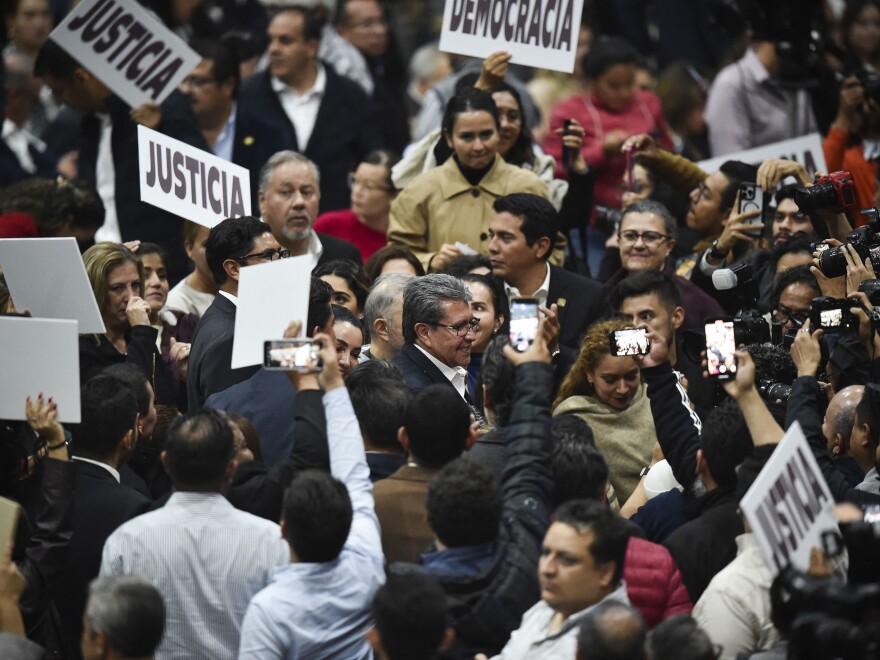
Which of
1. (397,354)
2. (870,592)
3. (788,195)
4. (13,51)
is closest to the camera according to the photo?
(870,592)

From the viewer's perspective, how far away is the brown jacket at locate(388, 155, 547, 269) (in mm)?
8805

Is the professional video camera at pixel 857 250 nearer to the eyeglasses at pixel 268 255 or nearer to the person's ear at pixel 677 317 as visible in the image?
the person's ear at pixel 677 317

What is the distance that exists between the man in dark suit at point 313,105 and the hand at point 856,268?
4875 mm

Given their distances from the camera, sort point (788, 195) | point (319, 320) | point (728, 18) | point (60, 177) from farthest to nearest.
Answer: point (728, 18) < point (60, 177) < point (788, 195) < point (319, 320)

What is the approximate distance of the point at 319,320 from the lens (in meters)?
6.40

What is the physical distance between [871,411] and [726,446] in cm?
82

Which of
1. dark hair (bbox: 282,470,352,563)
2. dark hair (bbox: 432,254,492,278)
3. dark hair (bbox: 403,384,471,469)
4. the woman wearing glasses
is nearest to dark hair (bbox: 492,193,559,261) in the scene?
dark hair (bbox: 432,254,492,278)

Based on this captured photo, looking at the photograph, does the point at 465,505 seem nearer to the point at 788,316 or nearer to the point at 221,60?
the point at 788,316

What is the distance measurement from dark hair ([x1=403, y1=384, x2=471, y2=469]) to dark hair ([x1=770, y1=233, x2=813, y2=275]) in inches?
131

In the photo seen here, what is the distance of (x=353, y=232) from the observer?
9.67 metres

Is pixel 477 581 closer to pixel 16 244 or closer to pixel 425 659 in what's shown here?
pixel 425 659

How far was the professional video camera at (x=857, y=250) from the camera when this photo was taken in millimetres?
6461

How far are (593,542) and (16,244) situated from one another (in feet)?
10.3

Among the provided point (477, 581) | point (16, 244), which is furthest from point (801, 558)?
point (16, 244)
